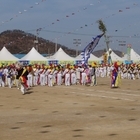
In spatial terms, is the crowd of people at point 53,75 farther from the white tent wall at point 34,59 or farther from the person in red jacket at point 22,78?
the white tent wall at point 34,59

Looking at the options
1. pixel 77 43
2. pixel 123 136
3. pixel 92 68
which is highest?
pixel 77 43

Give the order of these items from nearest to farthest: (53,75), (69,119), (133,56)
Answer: (69,119), (53,75), (133,56)

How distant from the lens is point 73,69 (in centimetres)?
3034

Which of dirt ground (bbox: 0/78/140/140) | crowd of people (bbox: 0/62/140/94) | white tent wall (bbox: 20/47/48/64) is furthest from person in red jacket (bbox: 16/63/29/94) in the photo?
white tent wall (bbox: 20/47/48/64)

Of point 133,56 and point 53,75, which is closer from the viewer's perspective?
point 53,75

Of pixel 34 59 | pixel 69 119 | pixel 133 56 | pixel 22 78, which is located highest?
pixel 133 56

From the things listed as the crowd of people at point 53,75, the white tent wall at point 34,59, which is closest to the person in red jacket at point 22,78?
the crowd of people at point 53,75

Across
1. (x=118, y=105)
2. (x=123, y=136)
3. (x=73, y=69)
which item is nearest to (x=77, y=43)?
(x=73, y=69)

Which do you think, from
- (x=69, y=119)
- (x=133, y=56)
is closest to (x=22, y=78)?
(x=69, y=119)

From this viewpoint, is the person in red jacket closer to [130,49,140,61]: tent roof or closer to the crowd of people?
the crowd of people

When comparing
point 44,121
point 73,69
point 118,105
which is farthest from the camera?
point 73,69

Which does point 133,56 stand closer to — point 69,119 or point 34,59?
point 34,59

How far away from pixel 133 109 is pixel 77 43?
2919 inches

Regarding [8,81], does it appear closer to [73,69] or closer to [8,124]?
[73,69]
